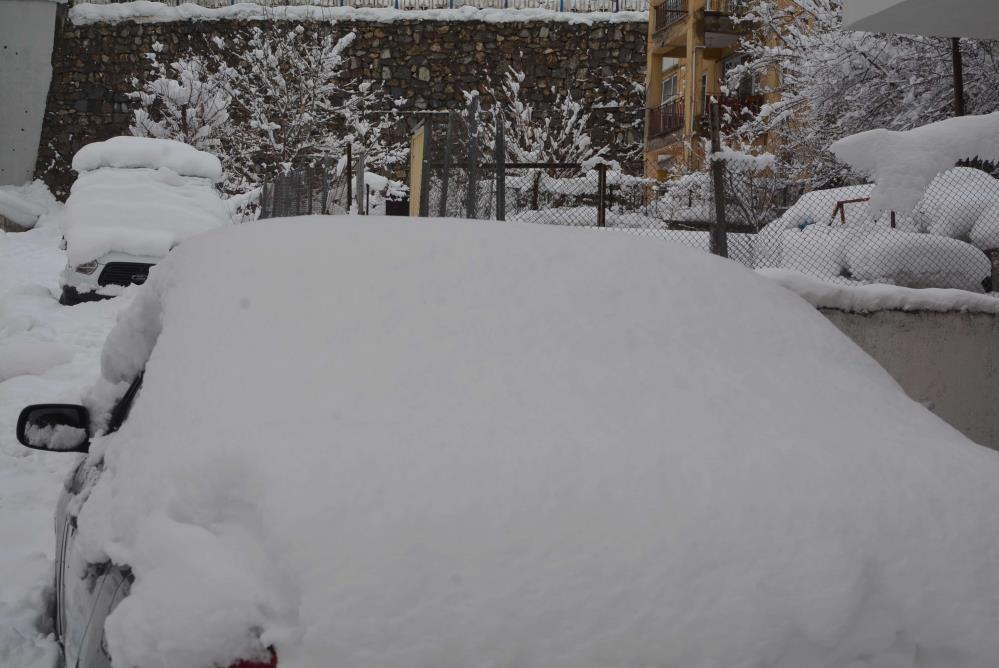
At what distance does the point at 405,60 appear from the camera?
28828 mm

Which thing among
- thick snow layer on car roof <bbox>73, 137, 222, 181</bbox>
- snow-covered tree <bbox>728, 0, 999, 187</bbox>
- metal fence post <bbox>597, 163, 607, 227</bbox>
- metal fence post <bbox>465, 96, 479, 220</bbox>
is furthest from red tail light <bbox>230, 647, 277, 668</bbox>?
snow-covered tree <bbox>728, 0, 999, 187</bbox>

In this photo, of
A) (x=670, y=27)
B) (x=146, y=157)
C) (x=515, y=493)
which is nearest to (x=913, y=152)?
(x=515, y=493)

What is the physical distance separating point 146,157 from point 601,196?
589cm

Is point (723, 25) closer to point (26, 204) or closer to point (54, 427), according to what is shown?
point (26, 204)

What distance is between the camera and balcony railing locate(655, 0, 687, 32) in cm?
2717

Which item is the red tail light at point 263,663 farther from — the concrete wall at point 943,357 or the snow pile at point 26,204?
the snow pile at point 26,204

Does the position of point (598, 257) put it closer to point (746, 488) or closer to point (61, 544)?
point (746, 488)

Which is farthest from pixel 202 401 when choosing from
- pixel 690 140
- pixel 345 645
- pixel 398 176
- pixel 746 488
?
pixel 398 176

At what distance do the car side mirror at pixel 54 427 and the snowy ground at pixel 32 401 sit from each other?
2.24ft

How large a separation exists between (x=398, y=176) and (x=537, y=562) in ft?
84.8

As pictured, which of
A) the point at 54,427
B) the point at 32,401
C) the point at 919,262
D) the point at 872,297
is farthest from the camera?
the point at 919,262

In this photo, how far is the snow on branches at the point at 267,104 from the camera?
25328 millimetres

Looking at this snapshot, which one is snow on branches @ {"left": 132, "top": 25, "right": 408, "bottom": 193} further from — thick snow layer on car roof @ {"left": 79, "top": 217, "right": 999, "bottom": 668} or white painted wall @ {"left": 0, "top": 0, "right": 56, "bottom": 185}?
thick snow layer on car roof @ {"left": 79, "top": 217, "right": 999, "bottom": 668}

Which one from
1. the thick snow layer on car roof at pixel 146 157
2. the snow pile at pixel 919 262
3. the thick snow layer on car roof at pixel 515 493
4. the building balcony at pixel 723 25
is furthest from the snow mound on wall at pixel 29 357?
the building balcony at pixel 723 25
